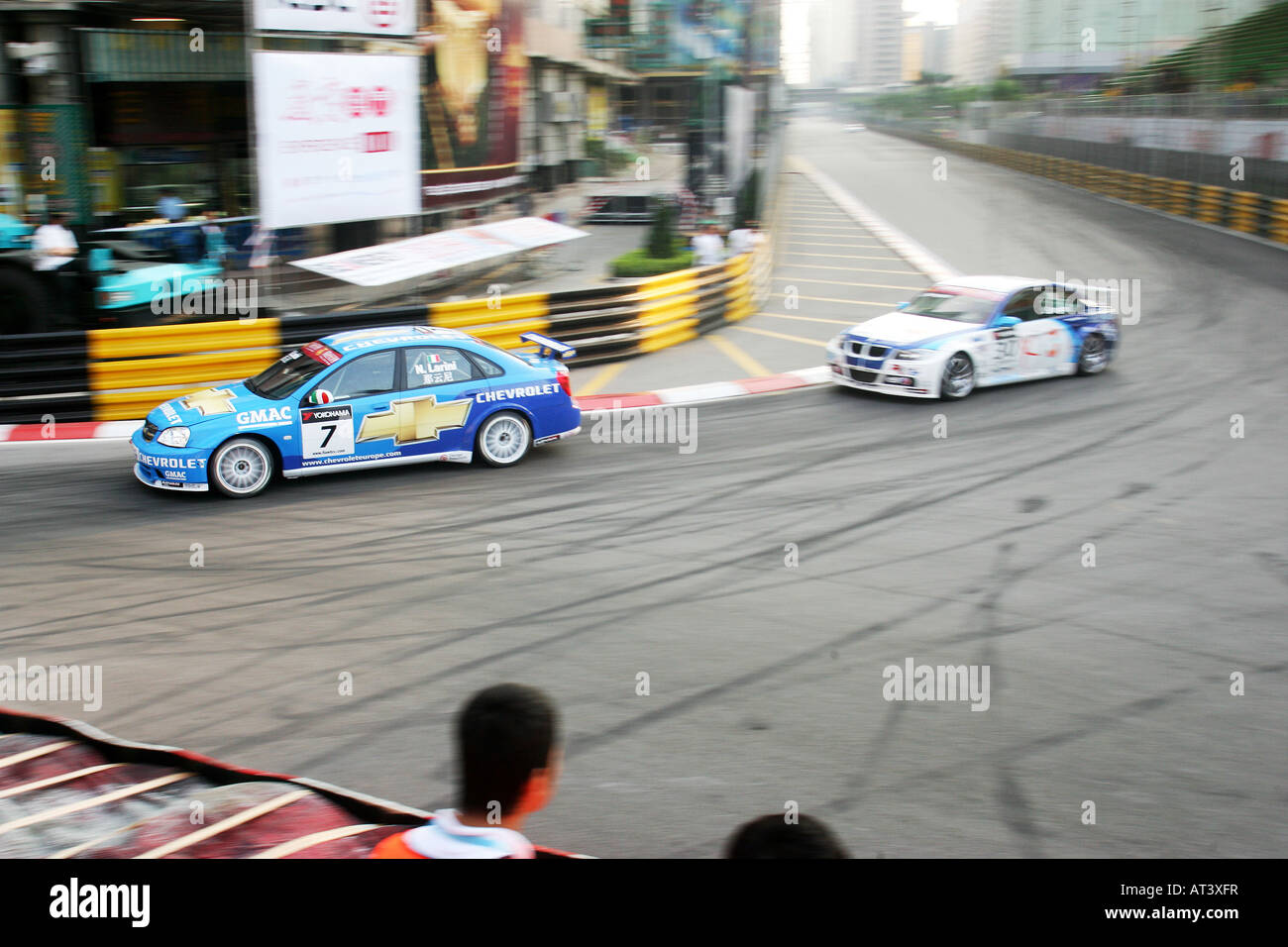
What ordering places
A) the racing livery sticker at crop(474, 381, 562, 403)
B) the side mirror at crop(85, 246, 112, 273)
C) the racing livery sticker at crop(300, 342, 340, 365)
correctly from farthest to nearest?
the side mirror at crop(85, 246, 112, 273)
the racing livery sticker at crop(474, 381, 562, 403)
the racing livery sticker at crop(300, 342, 340, 365)

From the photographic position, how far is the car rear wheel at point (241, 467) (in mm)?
9898

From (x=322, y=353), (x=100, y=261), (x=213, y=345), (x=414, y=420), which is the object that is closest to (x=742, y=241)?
(x=100, y=261)

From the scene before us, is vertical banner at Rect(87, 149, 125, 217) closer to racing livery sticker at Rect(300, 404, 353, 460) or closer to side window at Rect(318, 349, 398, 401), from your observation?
side window at Rect(318, 349, 398, 401)

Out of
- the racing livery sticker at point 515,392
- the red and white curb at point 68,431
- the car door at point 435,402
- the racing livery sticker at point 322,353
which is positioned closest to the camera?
the racing livery sticker at point 322,353

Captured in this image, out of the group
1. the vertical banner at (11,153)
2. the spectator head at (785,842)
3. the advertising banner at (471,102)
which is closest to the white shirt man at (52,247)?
the vertical banner at (11,153)

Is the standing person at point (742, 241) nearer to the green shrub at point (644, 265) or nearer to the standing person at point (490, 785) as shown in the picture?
the green shrub at point (644, 265)

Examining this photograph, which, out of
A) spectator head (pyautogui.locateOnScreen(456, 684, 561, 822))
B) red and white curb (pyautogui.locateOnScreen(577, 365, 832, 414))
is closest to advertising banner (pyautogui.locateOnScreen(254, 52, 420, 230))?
red and white curb (pyautogui.locateOnScreen(577, 365, 832, 414))

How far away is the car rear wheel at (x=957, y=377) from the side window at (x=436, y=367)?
608 cm

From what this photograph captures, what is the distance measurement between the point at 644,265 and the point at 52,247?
9526 millimetres

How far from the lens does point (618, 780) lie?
17.7 ft

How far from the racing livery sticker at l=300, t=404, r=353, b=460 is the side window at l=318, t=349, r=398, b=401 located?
0.47 ft

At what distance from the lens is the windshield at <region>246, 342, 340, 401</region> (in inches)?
409

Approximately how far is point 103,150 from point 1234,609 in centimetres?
2178
